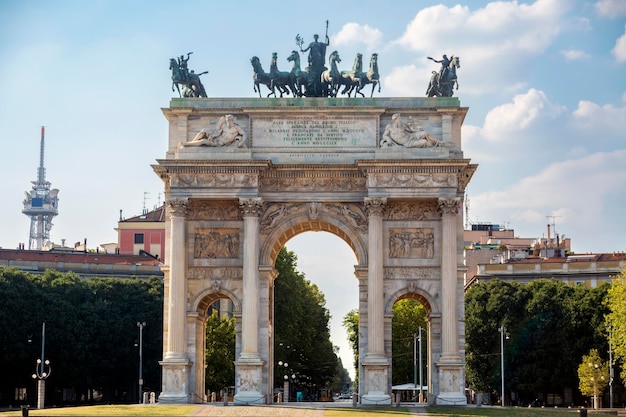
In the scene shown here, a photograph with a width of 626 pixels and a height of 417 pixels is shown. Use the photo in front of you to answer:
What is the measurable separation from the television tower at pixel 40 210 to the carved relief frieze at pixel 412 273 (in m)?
125

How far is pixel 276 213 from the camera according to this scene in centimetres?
5891

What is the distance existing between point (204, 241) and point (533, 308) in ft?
120

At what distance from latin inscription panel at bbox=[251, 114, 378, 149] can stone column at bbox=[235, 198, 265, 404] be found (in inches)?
137

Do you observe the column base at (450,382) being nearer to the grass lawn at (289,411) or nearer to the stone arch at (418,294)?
the grass lawn at (289,411)

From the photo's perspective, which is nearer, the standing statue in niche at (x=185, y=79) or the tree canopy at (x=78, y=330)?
the standing statue in niche at (x=185, y=79)

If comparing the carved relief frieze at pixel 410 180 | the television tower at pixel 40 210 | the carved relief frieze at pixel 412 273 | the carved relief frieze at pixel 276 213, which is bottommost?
the carved relief frieze at pixel 412 273

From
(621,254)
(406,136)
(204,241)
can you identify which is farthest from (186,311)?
(621,254)

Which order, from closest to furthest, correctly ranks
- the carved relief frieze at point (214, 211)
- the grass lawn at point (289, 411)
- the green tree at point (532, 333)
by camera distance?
the grass lawn at point (289, 411), the carved relief frieze at point (214, 211), the green tree at point (532, 333)

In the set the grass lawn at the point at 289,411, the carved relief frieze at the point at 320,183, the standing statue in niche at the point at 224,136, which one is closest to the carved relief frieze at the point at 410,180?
the carved relief frieze at the point at 320,183

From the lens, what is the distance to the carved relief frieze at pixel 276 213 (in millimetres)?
58844

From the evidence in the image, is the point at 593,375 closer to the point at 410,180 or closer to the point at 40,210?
the point at 410,180

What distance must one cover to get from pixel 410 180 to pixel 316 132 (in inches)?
206

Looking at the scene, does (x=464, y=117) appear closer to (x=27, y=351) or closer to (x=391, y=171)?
(x=391, y=171)

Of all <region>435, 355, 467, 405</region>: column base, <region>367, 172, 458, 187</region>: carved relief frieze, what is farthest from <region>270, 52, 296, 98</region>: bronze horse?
<region>435, 355, 467, 405</region>: column base
